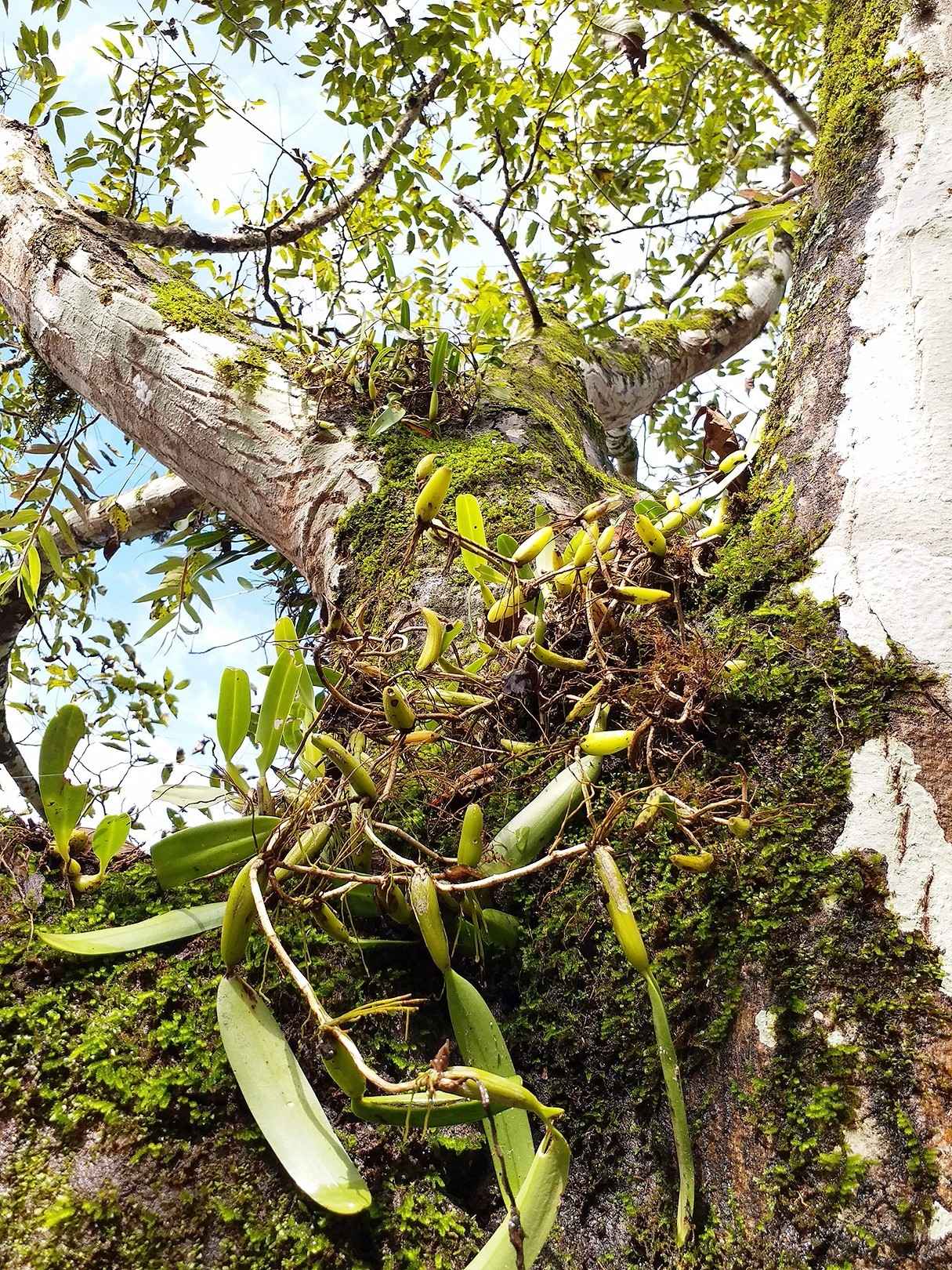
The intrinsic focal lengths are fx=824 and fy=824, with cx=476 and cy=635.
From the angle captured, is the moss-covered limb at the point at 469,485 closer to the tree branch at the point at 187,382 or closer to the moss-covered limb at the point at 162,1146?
the tree branch at the point at 187,382

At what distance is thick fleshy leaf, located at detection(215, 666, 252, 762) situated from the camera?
3.22 ft

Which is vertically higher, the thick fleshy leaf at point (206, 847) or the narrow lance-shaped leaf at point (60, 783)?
the narrow lance-shaped leaf at point (60, 783)

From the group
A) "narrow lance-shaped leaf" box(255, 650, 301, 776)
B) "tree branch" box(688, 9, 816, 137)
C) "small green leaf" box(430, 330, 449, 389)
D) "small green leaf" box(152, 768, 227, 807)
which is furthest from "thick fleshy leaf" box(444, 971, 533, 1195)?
"tree branch" box(688, 9, 816, 137)

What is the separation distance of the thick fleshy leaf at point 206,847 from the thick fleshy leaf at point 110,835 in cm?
5

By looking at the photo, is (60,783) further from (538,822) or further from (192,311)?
(192,311)

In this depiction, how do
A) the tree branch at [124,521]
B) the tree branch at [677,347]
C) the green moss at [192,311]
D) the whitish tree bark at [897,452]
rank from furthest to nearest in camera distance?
the tree branch at [124,521], the tree branch at [677,347], the green moss at [192,311], the whitish tree bark at [897,452]

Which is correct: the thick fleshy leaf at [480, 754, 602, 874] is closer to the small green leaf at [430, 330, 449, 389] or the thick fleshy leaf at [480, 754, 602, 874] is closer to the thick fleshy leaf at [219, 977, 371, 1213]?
the thick fleshy leaf at [219, 977, 371, 1213]

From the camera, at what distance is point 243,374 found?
1701 millimetres

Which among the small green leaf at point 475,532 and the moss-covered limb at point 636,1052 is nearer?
the moss-covered limb at point 636,1052

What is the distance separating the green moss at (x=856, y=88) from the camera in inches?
44.8

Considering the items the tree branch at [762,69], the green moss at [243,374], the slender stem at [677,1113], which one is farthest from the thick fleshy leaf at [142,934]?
the tree branch at [762,69]

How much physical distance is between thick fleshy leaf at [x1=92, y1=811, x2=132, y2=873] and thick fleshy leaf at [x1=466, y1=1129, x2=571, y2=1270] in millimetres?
524

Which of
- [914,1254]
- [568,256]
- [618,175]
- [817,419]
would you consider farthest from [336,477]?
[618,175]

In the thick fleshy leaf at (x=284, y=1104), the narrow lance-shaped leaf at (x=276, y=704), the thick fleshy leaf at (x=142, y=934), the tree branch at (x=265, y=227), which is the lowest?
the thick fleshy leaf at (x=284, y=1104)
